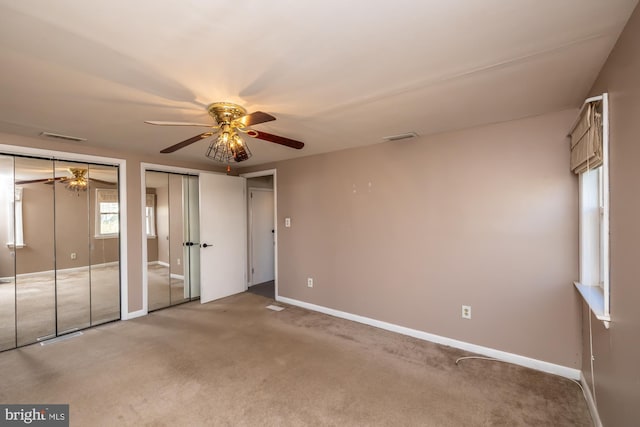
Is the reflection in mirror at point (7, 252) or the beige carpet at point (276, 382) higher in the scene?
the reflection in mirror at point (7, 252)

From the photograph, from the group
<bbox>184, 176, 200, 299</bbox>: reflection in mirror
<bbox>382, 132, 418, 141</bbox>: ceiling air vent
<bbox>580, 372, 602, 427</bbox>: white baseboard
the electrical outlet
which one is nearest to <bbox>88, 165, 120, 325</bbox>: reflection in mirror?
<bbox>184, 176, 200, 299</bbox>: reflection in mirror

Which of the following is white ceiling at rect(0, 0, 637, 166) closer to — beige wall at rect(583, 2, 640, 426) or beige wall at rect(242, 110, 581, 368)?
beige wall at rect(583, 2, 640, 426)

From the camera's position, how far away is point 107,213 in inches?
144

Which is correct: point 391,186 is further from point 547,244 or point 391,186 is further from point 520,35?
point 520,35

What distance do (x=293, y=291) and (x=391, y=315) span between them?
63.7 inches

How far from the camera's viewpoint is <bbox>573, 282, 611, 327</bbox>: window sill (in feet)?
5.32

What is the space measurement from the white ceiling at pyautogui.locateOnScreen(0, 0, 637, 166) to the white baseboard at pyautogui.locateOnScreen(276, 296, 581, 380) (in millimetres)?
2239

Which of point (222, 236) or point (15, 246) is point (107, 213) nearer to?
point (15, 246)

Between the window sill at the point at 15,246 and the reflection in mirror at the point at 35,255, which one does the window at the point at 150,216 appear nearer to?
the reflection in mirror at the point at 35,255

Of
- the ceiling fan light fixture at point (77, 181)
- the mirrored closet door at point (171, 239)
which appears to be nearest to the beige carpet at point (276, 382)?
the mirrored closet door at point (171, 239)

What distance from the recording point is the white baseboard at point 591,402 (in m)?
1.83

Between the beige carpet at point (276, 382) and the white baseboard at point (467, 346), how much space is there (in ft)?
0.29

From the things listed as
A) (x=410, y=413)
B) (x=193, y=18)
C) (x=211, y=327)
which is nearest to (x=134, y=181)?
(x=211, y=327)

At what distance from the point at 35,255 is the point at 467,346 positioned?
4870mm
